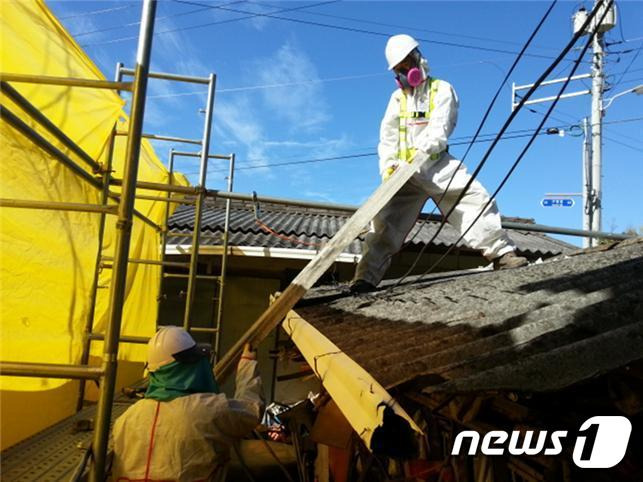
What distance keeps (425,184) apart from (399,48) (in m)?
1.00

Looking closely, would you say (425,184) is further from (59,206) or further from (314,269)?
(59,206)

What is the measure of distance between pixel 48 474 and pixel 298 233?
5.42m

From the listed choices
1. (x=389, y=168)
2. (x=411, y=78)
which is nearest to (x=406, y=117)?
(x=411, y=78)

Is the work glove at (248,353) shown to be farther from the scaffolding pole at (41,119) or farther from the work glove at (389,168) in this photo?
the work glove at (389,168)

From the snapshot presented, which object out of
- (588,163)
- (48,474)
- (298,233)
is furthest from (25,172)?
(588,163)

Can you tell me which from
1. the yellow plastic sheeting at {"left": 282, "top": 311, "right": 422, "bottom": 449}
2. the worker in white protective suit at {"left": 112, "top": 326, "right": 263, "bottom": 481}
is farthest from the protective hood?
the yellow plastic sheeting at {"left": 282, "top": 311, "right": 422, "bottom": 449}

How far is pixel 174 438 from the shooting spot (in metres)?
2.20

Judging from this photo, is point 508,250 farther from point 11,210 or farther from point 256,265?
point 256,265

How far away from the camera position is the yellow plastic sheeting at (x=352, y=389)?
1174mm

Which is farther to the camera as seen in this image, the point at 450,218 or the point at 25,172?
the point at 450,218

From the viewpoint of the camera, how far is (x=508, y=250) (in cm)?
375

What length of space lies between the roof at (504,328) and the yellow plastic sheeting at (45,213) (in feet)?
4.27

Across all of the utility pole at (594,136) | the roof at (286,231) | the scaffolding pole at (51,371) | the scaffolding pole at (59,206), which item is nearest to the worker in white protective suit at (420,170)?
the roof at (286,231)

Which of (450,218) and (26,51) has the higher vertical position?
(26,51)
